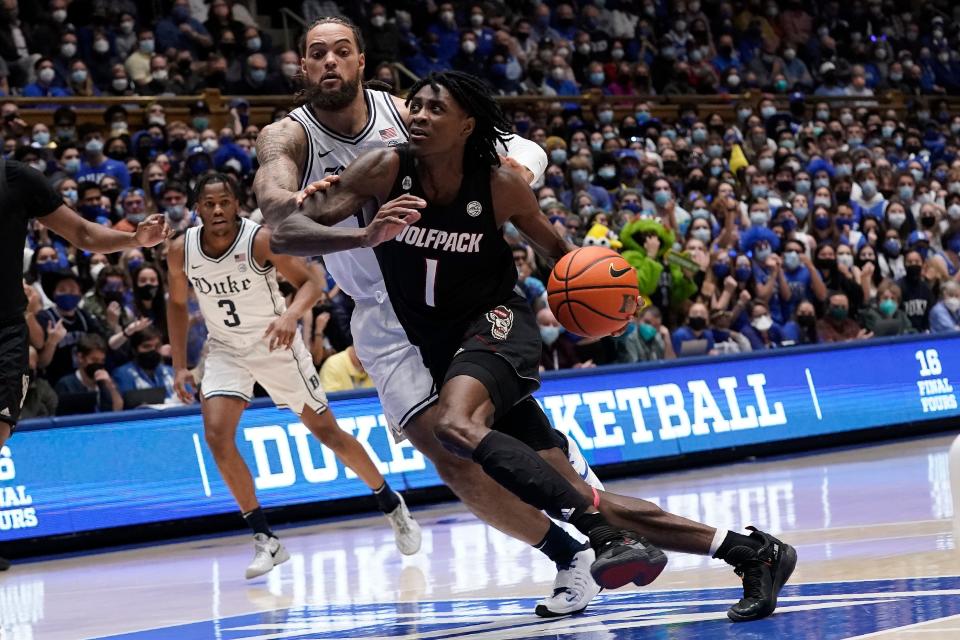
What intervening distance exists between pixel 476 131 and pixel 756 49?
1944 cm

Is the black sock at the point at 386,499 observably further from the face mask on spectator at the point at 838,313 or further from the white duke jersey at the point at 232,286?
the face mask on spectator at the point at 838,313

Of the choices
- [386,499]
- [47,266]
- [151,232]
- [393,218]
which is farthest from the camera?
[47,266]

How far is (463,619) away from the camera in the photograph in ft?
18.9

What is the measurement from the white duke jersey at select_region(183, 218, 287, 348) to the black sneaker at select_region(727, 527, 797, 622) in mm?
4032

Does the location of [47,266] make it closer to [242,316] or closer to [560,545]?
[242,316]

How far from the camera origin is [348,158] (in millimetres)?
6027

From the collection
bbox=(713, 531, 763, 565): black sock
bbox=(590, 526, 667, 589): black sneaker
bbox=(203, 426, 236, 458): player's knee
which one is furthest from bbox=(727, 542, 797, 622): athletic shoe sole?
bbox=(203, 426, 236, 458): player's knee

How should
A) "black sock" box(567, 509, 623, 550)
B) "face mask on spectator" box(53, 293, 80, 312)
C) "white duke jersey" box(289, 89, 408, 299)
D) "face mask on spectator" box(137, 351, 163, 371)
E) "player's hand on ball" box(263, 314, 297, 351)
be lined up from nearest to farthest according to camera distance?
"black sock" box(567, 509, 623, 550) → "white duke jersey" box(289, 89, 408, 299) → "player's hand on ball" box(263, 314, 297, 351) → "face mask on spectator" box(137, 351, 163, 371) → "face mask on spectator" box(53, 293, 80, 312)

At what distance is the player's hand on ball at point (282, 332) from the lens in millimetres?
7828

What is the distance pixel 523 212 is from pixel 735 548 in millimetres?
1574

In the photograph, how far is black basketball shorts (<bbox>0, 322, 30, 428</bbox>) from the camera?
5.84 meters

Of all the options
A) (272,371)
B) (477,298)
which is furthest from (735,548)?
(272,371)

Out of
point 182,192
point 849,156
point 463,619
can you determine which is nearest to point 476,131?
point 463,619

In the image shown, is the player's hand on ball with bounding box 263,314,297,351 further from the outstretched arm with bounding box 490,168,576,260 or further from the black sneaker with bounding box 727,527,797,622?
the black sneaker with bounding box 727,527,797,622
